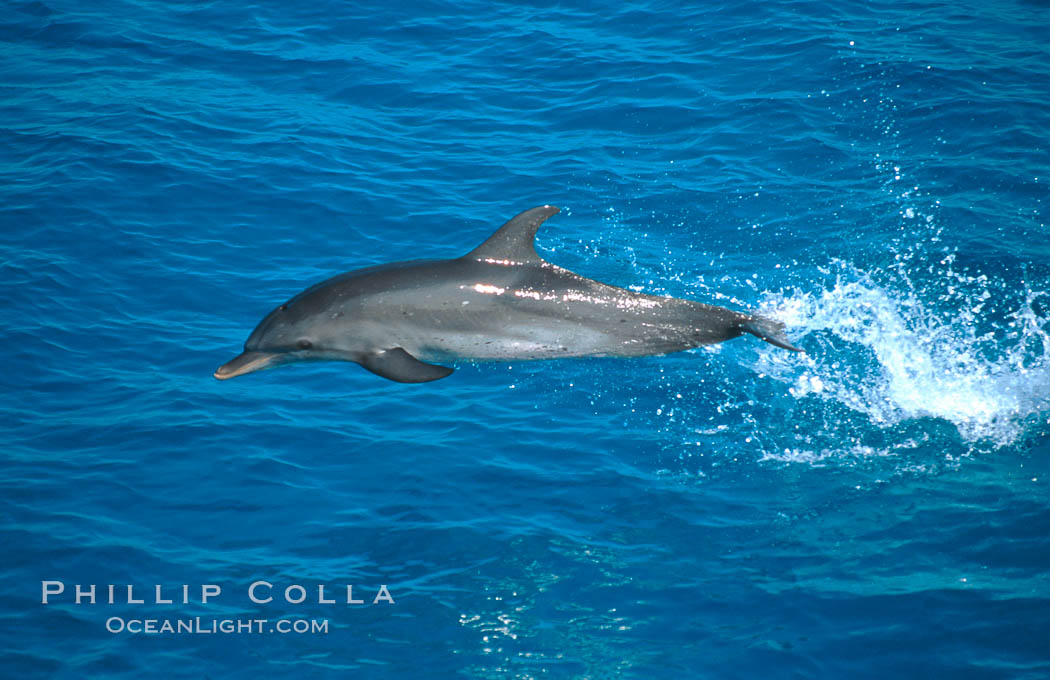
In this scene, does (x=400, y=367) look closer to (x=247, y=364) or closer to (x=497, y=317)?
(x=497, y=317)

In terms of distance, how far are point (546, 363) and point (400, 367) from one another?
141 inches

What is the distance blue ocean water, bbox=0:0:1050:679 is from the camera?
7910 millimetres

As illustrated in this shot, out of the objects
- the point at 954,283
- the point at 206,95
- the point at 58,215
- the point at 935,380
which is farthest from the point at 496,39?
the point at 935,380

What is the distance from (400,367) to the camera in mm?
7879

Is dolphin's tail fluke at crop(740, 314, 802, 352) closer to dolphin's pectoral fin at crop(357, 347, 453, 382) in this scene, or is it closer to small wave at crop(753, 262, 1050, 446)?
dolphin's pectoral fin at crop(357, 347, 453, 382)

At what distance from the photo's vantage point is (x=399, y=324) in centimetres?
813

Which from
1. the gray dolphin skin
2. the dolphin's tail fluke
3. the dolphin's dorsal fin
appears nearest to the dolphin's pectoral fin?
the gray dolphin skin

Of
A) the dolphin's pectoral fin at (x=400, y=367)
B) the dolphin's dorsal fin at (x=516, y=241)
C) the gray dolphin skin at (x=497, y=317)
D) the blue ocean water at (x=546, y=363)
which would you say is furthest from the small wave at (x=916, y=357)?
the dolphin's pectoral fin at (x=400, y=367)

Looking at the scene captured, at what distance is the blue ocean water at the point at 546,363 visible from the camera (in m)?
7.91

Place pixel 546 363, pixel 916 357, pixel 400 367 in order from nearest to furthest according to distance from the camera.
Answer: pixel 400 367, pixel 916 357, pixel 546 363

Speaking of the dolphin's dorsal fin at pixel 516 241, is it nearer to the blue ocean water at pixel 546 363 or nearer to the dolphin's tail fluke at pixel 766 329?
the dolphin's tail fluke at pixel 766 329

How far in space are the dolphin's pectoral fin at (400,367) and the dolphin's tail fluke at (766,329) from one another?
2274 millimetres

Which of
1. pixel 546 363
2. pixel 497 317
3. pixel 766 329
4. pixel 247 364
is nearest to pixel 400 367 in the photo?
pixel 497 317

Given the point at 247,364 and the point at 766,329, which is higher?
the point at 766,329
